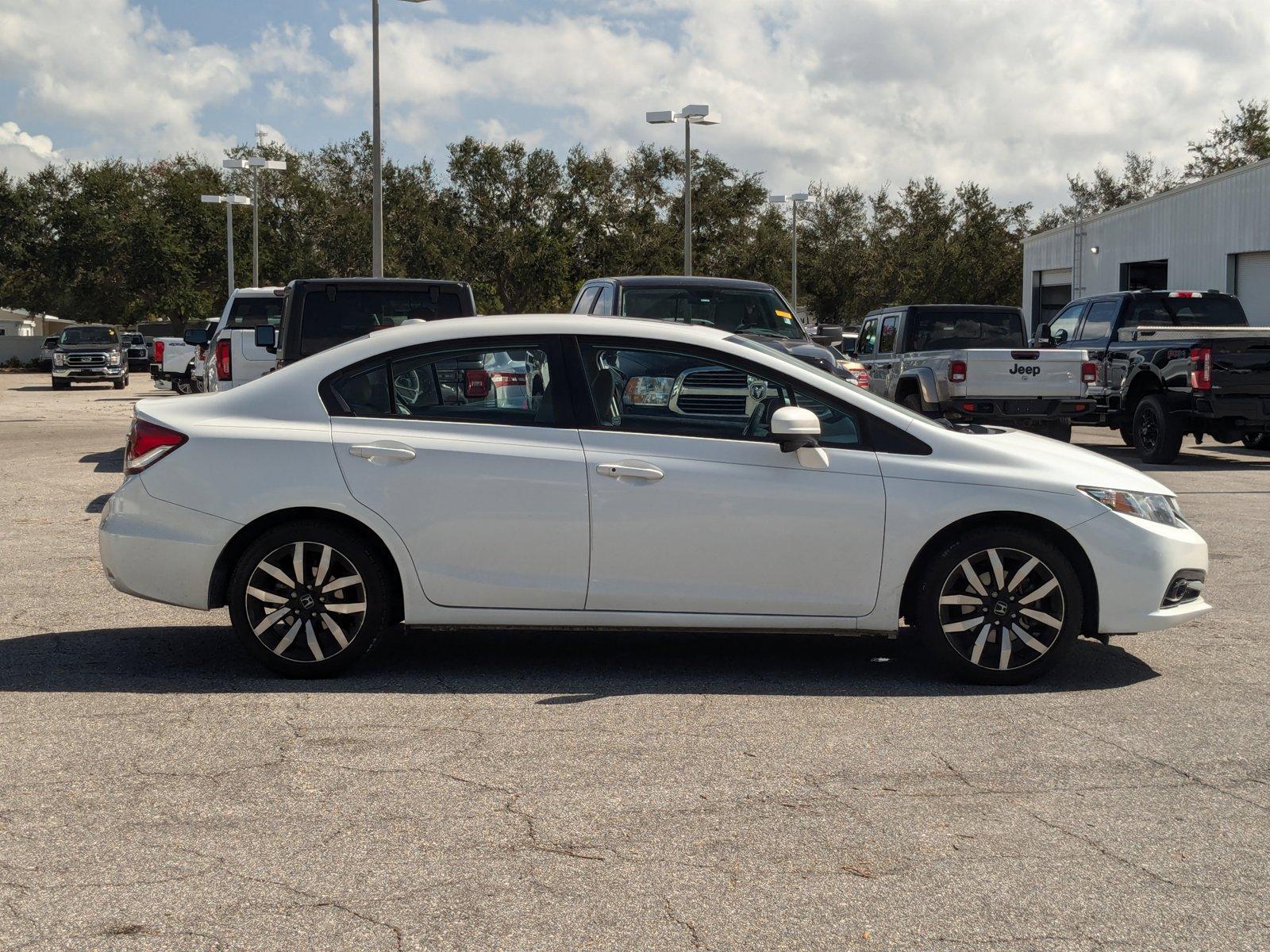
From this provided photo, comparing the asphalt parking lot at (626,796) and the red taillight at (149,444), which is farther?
the red taillight at (149,444)

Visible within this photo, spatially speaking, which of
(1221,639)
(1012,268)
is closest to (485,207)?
(1012,268)

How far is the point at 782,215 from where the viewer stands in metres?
69.8

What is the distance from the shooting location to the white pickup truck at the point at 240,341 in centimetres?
1459

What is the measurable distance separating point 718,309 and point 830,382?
8.22 metres

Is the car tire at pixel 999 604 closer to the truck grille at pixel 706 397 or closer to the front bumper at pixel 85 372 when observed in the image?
the truck grille at pixel 706 397

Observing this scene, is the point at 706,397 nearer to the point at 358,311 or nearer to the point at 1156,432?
the point at 358,311

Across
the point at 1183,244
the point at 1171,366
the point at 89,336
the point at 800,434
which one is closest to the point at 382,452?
the point at 800,434

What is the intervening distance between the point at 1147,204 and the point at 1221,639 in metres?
33.0

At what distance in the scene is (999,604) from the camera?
6180 mm

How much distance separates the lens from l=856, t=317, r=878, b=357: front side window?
20.6m

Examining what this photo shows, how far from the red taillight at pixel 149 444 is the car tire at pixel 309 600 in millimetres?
576

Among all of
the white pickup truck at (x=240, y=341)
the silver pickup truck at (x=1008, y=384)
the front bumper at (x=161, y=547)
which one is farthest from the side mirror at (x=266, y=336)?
the front bumper at (x=161, y=547)

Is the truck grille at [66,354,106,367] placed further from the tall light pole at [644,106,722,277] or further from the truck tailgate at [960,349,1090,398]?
the truck tailgate at [960,349,1090,398]

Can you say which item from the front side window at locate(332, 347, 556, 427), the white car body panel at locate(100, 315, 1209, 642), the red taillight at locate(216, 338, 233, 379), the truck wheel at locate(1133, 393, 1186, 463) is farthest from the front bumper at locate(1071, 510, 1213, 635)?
the truck wheel at locate(1133, 393, 1186, 463)
